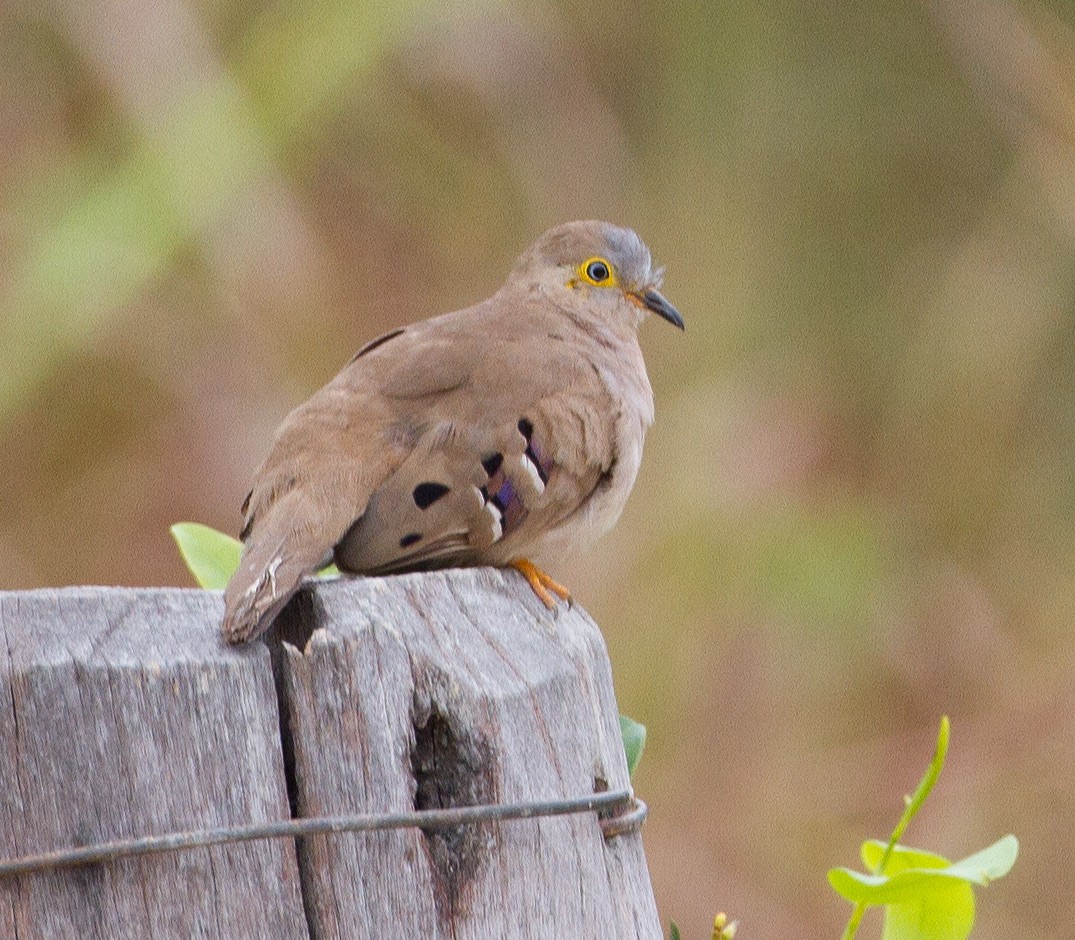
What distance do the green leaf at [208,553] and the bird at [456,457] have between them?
74 mm

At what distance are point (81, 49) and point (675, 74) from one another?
6.39ft

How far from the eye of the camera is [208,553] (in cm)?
279

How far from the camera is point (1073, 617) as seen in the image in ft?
20.0

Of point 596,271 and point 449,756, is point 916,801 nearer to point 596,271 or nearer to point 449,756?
point 449,756

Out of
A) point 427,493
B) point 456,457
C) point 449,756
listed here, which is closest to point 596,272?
point 456,457

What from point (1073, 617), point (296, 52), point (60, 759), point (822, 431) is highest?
point (296, 52)

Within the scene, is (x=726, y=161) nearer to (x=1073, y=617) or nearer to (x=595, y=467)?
(x=1073, y=617)

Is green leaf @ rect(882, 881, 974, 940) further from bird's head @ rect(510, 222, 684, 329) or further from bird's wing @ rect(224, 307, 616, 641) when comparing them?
bird's head @ rect(510, 222, 684, 329)

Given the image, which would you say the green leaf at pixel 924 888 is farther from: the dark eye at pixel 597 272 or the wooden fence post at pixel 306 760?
the dark eye at pixel 597 272

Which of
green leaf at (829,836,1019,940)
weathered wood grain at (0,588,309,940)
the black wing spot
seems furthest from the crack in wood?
the black wing spot

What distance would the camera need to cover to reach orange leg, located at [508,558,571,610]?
2371mm

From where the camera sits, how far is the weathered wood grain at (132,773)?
1772mm

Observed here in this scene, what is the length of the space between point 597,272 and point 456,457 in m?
1.32

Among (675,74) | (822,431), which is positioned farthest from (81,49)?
(822,431)
